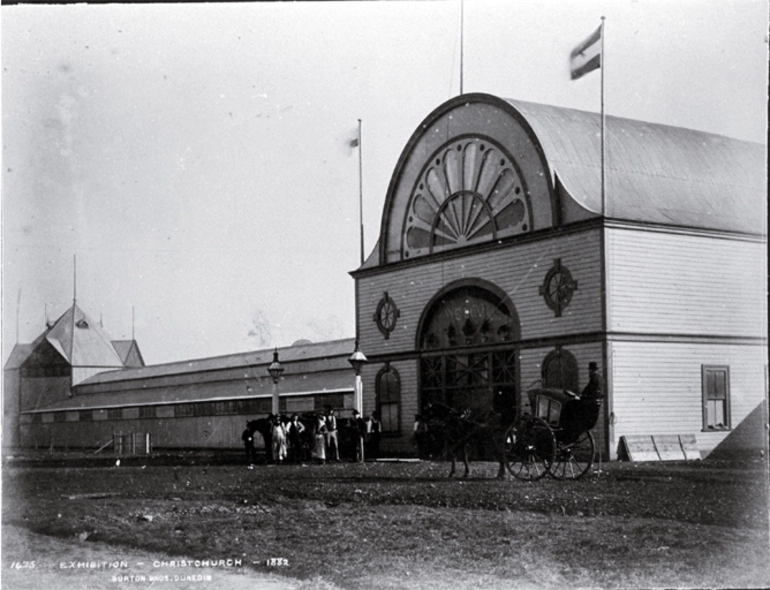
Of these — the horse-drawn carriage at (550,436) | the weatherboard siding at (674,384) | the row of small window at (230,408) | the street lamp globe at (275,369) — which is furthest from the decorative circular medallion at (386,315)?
the row of small window at (230,408)

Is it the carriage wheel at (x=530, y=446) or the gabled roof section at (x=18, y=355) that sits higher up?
the gabled roof section at (x=18, y=355)

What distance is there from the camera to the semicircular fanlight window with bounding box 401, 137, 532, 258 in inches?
627

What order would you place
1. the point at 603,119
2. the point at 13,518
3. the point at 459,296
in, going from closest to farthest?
the point at 13,518 → the point at 603,119 → the point at 459,296

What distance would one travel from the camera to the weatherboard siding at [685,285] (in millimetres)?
13047

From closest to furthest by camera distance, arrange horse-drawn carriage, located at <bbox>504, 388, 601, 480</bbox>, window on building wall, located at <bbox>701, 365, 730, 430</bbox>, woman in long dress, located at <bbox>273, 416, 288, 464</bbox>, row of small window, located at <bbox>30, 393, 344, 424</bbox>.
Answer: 1. window on building wall, located at <bbox>701, 365, 730, 430</bbox>
2. horse-drawn carriage, located at <bbox>504, 388, 601, 480</bbox>
3. woman in long dress, located at <bbox>273, 416, 288, 464</bbox>
4. row of small window, located at <bbox>30, 393, 344, 424</bbox>

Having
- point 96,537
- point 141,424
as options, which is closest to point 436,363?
point 96,537

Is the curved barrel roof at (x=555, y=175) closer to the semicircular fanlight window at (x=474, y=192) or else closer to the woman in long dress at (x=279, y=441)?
the semicircular fanlight window at (x=474, y=192)

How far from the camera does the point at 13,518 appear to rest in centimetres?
1308

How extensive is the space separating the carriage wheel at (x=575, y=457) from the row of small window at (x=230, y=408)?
44.1 feet

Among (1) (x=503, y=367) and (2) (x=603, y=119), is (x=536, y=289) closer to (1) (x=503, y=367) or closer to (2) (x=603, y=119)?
(1) (x=503, y=367)

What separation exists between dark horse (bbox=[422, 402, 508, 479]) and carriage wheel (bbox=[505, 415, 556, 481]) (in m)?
0.15

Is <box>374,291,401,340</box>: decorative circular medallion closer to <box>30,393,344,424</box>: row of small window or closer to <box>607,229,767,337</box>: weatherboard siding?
<box>607,229,767,337</box>: weatherboard siding

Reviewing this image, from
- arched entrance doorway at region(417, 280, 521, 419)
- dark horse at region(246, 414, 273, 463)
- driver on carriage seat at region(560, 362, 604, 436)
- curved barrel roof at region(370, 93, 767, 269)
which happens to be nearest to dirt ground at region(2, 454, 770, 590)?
driver on carriage seat at region(560, 362, 604, 436)

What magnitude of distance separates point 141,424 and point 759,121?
22.7 m
